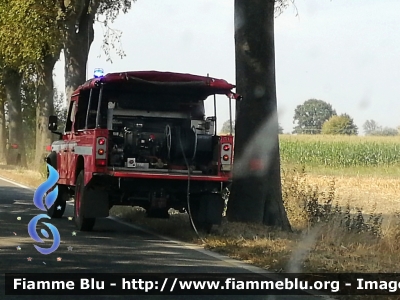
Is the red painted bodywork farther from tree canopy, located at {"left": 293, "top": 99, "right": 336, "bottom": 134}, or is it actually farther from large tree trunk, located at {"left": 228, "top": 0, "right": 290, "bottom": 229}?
tree canopy, located at {"left": 293, "top": 99, "right": 336, "bottom": 134}

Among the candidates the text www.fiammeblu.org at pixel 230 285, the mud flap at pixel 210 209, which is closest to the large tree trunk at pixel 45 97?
the mud flap at pixel 210 209

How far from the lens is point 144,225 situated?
17.4 meters

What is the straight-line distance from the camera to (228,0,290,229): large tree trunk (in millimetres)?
16734

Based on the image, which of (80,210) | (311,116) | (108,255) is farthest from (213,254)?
(311,116)

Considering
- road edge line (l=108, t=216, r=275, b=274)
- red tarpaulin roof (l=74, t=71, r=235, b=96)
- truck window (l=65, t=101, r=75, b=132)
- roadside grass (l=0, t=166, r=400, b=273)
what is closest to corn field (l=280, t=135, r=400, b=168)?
roadside grass (l=0, t=166, r=400, b=273)

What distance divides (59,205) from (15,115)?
35070 mm

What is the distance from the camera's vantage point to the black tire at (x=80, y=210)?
15.2m

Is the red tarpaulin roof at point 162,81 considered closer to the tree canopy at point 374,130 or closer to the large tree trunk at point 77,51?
the large tree trunk at point 77,51

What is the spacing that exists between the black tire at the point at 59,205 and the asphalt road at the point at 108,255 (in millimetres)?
1604

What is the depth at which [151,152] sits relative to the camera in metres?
15.0

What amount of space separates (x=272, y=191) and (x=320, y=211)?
1228 millimetres

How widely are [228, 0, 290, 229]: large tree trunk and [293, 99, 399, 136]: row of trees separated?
3156 cm

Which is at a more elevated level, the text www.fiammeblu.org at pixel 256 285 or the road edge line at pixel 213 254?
the road edge line at pixel 213 254

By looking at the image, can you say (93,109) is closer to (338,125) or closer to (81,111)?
(81,111)
